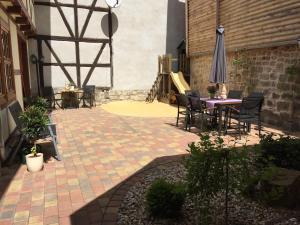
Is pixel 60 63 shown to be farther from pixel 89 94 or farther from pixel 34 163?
pixel 34 163

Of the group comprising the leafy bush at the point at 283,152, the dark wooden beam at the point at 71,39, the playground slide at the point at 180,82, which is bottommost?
the leafy bush at the point at 283,152

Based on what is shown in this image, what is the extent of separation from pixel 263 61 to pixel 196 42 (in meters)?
4.32

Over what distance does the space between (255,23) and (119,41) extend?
6497 mm

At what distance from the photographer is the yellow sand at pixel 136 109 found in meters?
9.90

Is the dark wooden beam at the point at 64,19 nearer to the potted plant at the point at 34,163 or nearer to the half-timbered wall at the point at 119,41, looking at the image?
the half-timbered wall at the point at 119,41

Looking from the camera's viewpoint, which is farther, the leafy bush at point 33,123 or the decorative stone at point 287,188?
the leafy bush at point 33,123

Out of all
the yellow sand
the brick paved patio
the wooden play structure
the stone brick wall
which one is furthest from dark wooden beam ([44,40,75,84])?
the stone brick wall

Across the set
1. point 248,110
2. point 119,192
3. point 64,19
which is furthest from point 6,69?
point 64,19

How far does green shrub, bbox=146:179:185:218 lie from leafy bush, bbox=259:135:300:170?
1.46 meters

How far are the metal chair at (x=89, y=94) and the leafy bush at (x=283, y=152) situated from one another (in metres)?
8.91

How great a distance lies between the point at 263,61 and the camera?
800 centimetres

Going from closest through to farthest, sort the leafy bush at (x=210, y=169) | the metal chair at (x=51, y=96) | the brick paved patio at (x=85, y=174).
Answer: the leafy bush at (x=210, y=169)
the brick paved patio at (x=85, y=174)
the metal chair at (x=51, y=96)

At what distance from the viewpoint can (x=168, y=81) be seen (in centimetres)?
1275

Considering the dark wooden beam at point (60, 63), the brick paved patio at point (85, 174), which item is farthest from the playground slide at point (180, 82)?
the dark wooden beam at point (60, 63)
